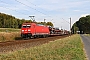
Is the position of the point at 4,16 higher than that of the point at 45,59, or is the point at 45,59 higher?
the point at 4,16

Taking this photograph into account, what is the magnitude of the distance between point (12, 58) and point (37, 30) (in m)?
35.7

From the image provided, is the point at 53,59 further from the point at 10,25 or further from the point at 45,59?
the point at 10,25

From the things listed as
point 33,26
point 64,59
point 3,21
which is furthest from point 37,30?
point 3,21

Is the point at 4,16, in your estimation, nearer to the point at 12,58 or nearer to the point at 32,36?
the point at 32,36

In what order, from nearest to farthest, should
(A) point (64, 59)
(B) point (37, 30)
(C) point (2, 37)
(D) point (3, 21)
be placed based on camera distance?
(A) point (64, 59), (C) point (2, 37), (B) point (37, 30), (D) point (3, 21)

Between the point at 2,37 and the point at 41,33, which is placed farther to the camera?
the point at 41,33

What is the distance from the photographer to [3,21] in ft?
406

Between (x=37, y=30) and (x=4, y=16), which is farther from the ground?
(x=4, y=16)

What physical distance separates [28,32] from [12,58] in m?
30.3

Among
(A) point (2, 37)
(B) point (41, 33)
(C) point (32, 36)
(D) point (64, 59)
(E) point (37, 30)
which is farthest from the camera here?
(B) point (41, 33)

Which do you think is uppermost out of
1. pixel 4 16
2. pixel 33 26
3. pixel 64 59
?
pixel 4 16

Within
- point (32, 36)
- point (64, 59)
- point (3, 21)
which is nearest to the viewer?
point (64, 59)

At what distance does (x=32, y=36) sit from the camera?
146ft

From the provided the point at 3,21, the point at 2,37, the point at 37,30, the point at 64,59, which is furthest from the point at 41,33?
the point at 3,21
